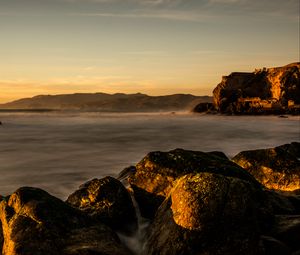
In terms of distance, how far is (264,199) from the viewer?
213 inches

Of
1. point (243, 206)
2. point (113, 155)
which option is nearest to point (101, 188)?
point (243, 206)

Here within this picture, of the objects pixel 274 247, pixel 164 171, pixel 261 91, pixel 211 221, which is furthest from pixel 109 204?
pixel 261 91

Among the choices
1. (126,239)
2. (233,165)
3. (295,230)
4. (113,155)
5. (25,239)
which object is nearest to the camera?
(25,239)

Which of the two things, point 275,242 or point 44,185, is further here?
point 44,185

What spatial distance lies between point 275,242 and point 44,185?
7437mm

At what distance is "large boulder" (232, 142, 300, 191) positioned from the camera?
755 centimetres

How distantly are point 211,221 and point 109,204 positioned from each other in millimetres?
2074

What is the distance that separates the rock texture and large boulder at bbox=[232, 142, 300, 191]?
50593 millimetres

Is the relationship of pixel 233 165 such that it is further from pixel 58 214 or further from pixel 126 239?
pixel 58 214

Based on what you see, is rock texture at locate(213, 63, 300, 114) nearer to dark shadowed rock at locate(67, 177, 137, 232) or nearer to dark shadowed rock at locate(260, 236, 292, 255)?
dark shadowed rock at locate(67, 177, 137, 232)

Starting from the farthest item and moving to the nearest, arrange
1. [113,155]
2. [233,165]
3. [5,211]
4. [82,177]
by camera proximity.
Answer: [113,155]
[82,177]
[233,165]
[5,211]

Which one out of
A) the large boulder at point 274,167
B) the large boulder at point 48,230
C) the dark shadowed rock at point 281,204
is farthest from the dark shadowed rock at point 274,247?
the large boulder at point 274,167

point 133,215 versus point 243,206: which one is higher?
point 243,206

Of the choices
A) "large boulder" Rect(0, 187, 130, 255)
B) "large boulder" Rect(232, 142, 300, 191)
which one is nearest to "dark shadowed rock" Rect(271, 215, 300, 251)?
"large boulder" Rect(0, 187, 130, 255)
